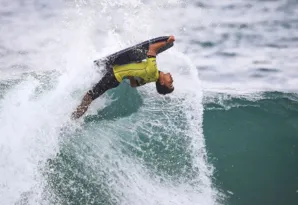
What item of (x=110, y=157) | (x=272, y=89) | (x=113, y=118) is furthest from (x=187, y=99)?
(x=272, y=89)

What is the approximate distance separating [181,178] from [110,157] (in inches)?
58.9

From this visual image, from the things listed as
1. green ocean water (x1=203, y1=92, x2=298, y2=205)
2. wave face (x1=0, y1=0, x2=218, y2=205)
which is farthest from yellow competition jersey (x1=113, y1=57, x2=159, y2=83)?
green ocean water (x1=203, y1=92, x2=298, y2=205)

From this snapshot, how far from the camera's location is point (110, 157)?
5887mm

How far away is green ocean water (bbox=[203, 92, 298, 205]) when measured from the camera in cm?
716

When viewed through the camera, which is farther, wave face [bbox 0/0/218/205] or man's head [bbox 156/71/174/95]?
wave face [bbox 0/0/218/205]

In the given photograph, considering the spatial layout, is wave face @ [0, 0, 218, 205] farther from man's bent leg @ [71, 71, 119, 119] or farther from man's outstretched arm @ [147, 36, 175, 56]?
man's outstretched arm @ [147, 36, 175, 56]

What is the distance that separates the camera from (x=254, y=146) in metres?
7.81

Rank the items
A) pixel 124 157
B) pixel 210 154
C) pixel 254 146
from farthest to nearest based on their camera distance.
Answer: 1. pixel 254 146
2. pixel 210 154
3. pixel 124 157

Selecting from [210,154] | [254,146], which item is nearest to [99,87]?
[210,154]

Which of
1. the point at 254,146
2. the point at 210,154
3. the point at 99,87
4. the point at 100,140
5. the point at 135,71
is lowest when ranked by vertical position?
the point at 254,146

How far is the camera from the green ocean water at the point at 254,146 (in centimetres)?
716

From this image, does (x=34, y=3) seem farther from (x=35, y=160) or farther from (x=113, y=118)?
(x=35, y=160)

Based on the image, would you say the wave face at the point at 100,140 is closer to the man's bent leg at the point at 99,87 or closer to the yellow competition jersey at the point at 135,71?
the man's bent leg at the point at 99,87

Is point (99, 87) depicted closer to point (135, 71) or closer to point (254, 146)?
point (135, 71)
